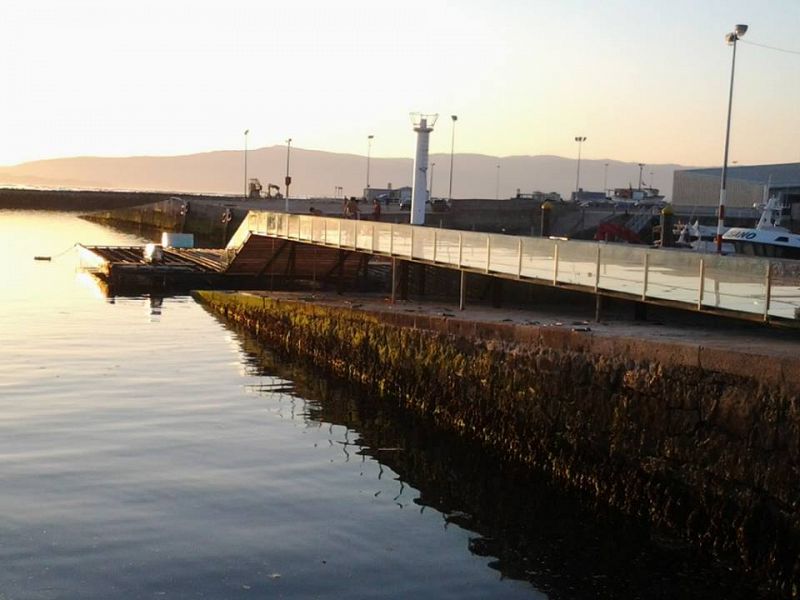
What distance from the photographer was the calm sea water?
13.3 meters

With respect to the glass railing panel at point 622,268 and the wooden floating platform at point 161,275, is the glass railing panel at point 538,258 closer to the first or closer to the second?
the glass railing panel at point 622,268

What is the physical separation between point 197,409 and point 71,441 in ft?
12.2

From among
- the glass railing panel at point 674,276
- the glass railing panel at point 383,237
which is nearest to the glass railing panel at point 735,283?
the glass railing panel at point 674,276

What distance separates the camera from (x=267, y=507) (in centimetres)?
1605

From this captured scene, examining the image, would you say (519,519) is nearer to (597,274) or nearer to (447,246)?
(597,274)

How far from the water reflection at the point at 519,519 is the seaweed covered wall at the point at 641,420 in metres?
0.35

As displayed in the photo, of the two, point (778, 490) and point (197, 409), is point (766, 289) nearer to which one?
point (778, 490)

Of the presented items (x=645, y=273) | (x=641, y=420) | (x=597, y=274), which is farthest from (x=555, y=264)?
(x=641, y=420)

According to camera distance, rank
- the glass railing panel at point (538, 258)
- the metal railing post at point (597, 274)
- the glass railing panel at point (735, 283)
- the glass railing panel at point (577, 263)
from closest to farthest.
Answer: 1. the glass railing panel at point (735, 283)
2. the metal railing post at point (597, 274)
3. the glass railing panel at point (577, 263)
4. the glass railing panel at point (538, 258)

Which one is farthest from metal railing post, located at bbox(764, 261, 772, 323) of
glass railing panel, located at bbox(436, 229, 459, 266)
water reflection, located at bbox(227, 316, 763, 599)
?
glass railing panel, located at bbox(436, 229, 459, 266)

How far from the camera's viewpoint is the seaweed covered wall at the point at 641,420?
13.3m

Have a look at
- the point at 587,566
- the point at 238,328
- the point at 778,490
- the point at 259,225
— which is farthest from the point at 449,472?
the point at 259,225

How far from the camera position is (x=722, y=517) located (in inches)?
543

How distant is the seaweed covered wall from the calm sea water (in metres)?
0.53
